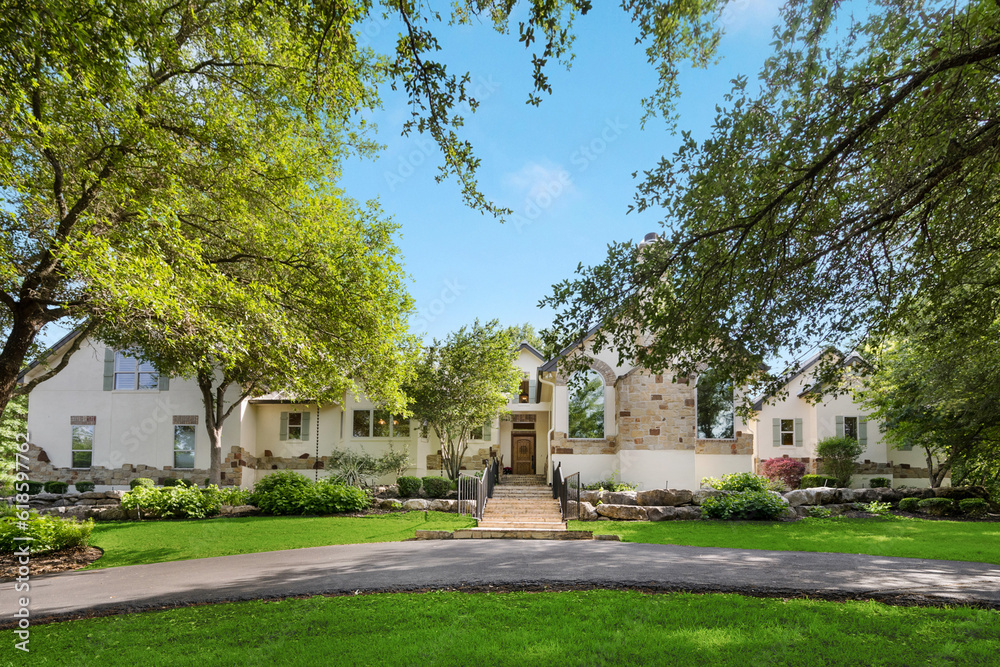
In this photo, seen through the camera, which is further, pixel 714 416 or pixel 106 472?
pixel 106 472

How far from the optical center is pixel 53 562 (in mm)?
11195

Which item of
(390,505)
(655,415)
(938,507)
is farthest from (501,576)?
(938,507)

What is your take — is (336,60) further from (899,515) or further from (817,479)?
(817,479)

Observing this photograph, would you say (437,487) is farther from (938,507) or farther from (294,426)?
(938,507)

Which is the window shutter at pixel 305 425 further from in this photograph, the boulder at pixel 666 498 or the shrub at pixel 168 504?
the boulder at pixel 666 498

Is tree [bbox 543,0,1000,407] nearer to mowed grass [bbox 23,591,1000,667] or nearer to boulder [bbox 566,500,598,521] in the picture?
mowed grass [bbox 23,591,1000,667]

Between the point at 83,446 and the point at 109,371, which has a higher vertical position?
the point at 109,371

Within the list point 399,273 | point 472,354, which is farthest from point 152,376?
point 399,273

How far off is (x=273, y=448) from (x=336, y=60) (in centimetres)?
2125

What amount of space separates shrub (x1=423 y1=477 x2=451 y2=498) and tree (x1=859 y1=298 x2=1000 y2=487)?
12717 millimetres

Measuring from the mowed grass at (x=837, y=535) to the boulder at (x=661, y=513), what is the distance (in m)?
Result: 0.47

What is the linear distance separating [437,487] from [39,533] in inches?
454

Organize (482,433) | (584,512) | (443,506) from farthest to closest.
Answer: (482,433) → (443,506) → (584,512)

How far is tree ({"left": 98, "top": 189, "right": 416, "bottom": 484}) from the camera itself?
9.48m
